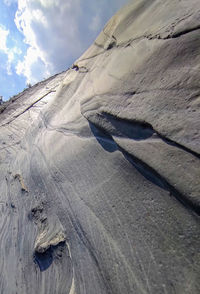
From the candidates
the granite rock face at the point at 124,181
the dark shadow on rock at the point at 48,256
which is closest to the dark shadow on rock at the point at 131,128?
the granite rock face at the point at 124,181

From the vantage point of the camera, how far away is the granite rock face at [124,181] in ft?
2.79

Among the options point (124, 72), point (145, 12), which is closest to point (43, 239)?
point (124, 72)

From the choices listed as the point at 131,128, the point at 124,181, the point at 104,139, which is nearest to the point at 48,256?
the point at 124,181

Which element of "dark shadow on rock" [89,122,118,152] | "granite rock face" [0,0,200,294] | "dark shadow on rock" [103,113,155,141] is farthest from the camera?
"dark shadow on rock" [89,122,118,152]

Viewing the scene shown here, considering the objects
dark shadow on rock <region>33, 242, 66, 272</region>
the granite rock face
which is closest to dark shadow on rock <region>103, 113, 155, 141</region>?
the granite rock face

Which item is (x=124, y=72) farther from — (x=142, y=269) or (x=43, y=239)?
(x=43, y=239)

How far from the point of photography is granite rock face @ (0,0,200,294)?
85 centimetres

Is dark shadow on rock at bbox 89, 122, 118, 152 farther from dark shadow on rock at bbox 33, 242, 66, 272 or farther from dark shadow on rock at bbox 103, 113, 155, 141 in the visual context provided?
dark shadow on rock at bbox 33, 242, 66, 272

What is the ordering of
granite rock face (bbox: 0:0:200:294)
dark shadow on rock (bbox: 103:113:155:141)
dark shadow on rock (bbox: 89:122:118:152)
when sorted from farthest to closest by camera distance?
dark shadow on rock (bbox: 89:122:118:152)
dark shadow on rock (bbox: 103:113:155:141)
granite rock face (bbox: 0:0:200:294)

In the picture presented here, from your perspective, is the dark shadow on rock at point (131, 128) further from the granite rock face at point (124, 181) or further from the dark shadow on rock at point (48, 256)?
the dark shadow on rock at point (48, 256)

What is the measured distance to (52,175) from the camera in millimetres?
1686

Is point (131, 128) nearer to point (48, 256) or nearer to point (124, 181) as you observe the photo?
point (124, 181)

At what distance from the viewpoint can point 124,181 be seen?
3.67 feet

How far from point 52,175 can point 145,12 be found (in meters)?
1.66
